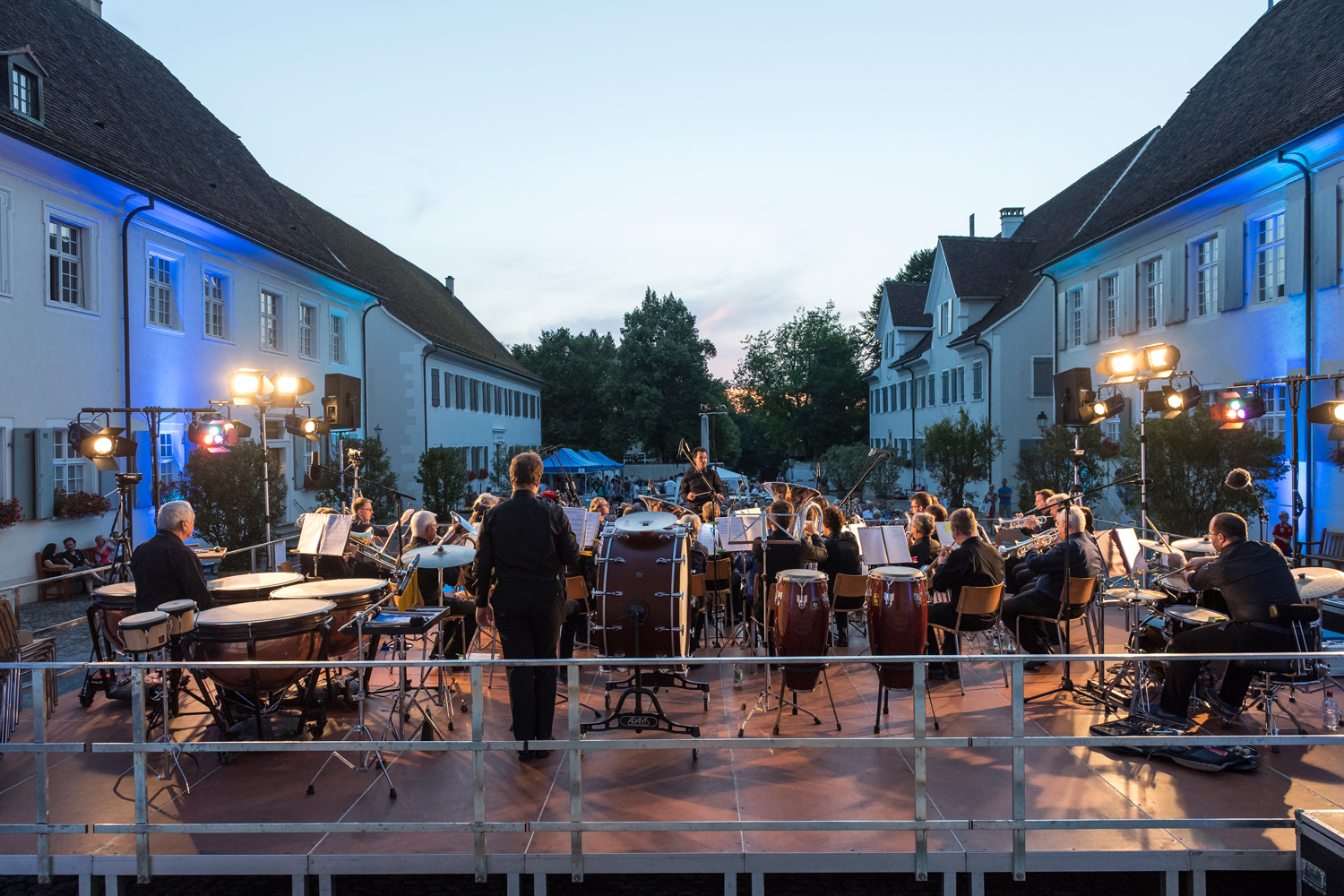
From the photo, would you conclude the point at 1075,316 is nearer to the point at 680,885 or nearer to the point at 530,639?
the point at 530,639

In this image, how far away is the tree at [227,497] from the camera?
49.0 feet

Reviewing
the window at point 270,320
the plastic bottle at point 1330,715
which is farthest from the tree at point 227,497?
the plastic bottle at point 1330,715

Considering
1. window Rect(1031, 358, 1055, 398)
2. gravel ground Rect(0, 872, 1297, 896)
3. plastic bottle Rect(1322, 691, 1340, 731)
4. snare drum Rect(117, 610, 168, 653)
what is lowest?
gravel ground Rect(0, 872, 1297, 896)

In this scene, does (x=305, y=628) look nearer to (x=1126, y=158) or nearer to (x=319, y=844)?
(x=319, y=844)

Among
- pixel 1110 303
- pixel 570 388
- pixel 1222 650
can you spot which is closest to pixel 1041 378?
pixel 1110 303

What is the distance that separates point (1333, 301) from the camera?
46.3 feet

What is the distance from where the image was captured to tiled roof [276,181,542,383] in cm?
3059

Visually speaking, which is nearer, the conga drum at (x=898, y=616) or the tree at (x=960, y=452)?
the conga drum at (x=898, y=616)

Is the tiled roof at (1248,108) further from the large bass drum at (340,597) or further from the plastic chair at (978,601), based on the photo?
the large bass drum at (340,597)

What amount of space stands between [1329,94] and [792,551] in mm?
13803

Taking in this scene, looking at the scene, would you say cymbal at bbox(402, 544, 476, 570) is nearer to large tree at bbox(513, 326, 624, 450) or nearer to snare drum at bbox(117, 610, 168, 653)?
snare drum at bbox(117, 610, 168, 653)

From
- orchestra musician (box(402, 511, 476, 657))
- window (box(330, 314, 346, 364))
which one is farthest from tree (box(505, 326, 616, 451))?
orchestra musician (box(402, 511, 476, 657))

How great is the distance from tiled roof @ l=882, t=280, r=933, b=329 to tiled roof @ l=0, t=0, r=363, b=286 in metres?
28.2

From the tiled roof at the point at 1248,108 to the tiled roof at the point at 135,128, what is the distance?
20.0 m
